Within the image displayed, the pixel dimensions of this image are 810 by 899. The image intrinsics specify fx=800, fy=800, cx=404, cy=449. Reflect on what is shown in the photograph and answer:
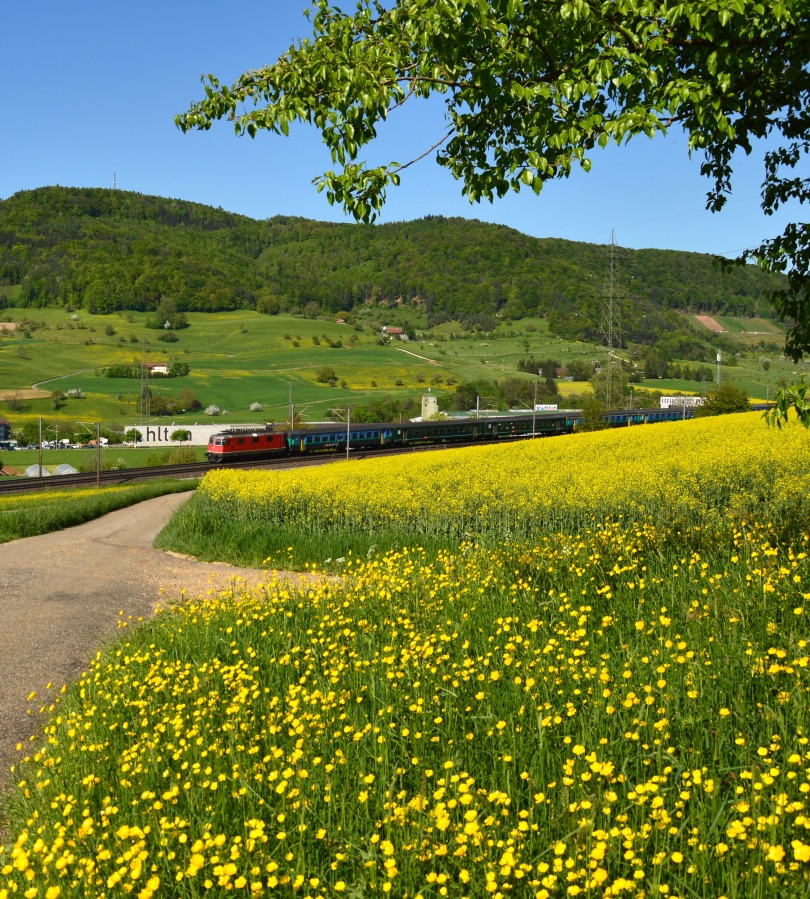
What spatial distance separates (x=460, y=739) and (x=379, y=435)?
180 ft

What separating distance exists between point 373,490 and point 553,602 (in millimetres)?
12023

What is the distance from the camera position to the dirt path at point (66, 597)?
845 centimetres

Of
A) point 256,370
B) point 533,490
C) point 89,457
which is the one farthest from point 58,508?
point 256,370

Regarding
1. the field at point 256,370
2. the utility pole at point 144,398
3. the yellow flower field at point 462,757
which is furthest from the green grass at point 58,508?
the field at point 256,370

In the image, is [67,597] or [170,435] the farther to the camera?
[170,435]

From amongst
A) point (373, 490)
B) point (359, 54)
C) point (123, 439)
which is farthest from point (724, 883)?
point (123, 439)

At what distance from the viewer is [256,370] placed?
→ 6629 inches

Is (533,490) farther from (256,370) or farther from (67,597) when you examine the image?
(256,370)

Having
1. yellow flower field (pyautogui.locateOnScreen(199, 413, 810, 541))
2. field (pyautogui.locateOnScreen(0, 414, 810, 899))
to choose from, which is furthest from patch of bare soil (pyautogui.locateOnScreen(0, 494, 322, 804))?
yellow flower field (pyautogui.locateOnScreen(199, 413, 810, 541))

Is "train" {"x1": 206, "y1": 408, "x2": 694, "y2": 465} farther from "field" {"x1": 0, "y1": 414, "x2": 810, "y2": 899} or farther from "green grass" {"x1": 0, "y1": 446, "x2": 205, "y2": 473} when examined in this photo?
"field" {"x1": 0, "y1": 414, "x2": 810, "y2": 899}

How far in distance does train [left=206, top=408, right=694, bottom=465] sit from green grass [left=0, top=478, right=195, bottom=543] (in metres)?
9.55

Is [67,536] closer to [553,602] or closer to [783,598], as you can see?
[553,602]

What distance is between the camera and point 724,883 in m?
3.38

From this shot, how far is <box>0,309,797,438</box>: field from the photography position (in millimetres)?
127375
